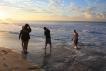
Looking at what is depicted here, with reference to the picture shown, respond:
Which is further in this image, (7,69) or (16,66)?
(16,66)

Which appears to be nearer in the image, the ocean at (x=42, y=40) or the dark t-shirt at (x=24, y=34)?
the dark t-shirt at (x=24, y=34)

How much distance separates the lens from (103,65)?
46.1 feet

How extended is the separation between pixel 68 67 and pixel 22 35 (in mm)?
4741

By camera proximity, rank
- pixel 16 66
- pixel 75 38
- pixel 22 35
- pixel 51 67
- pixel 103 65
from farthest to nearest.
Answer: pixel 75 38 → pixel 22 35 → pixel 103 65 → pixel 51 67 → pixel 16 66

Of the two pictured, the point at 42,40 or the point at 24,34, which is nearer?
the point at 24,34

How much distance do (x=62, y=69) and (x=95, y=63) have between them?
3083mm

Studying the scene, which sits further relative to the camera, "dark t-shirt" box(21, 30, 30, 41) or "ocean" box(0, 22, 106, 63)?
"ocean" box(0, 22, 106, 63)

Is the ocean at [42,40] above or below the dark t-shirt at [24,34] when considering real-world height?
below

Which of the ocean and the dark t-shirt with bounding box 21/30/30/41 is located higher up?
the dark t-shirt with bounding box 21/30/30/41

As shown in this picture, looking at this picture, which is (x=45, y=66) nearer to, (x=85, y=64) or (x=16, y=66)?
(x=16, y=66)

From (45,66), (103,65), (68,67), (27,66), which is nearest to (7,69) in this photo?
(27,66)

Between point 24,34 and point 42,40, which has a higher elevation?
point 24,34

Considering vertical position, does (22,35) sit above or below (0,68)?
above

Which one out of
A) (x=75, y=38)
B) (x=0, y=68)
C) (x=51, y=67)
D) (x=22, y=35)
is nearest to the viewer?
(x=0, y=68)
